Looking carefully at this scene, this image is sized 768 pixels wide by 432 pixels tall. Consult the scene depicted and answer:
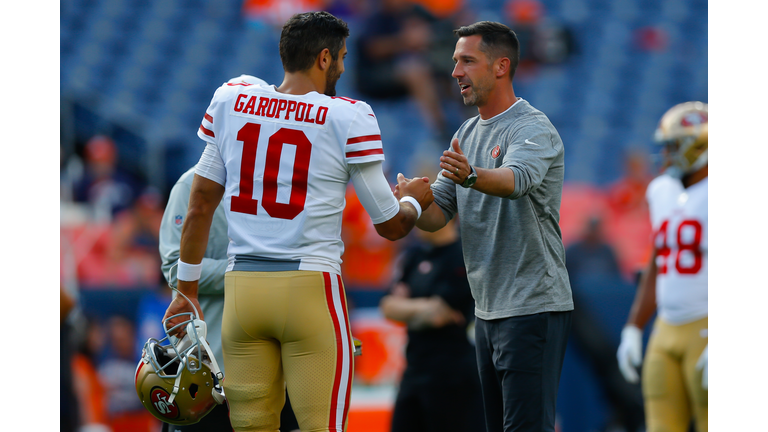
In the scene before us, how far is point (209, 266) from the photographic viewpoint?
2.90 metres

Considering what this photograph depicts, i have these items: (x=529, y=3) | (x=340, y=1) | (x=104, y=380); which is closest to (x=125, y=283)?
(x=104, y=380)

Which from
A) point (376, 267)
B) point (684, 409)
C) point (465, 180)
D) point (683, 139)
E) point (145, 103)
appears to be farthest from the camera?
point (145, 103)

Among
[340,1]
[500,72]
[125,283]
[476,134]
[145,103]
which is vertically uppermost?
[340,1]

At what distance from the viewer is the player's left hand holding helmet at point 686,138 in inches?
160

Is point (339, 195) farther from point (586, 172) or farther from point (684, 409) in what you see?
point (586, 172)

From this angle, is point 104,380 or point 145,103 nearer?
point 104,380

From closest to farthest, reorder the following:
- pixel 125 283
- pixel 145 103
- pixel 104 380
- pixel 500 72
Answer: pixel 500 72
pixel 104 380
pixel 125 283
pixel 145 103

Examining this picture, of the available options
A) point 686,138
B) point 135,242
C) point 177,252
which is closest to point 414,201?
point 177,252

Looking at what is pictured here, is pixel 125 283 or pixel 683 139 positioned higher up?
pixel 683 139

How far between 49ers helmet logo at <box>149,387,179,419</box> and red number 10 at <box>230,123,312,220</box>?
765 millimetres

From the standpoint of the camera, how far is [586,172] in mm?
8078

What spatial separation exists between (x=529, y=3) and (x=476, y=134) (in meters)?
7.30

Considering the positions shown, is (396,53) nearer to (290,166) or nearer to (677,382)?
(677,382)

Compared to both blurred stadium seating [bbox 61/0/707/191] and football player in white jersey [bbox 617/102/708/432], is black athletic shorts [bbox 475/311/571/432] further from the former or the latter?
blurred stadium seating [bbox 61/0/707/191]
